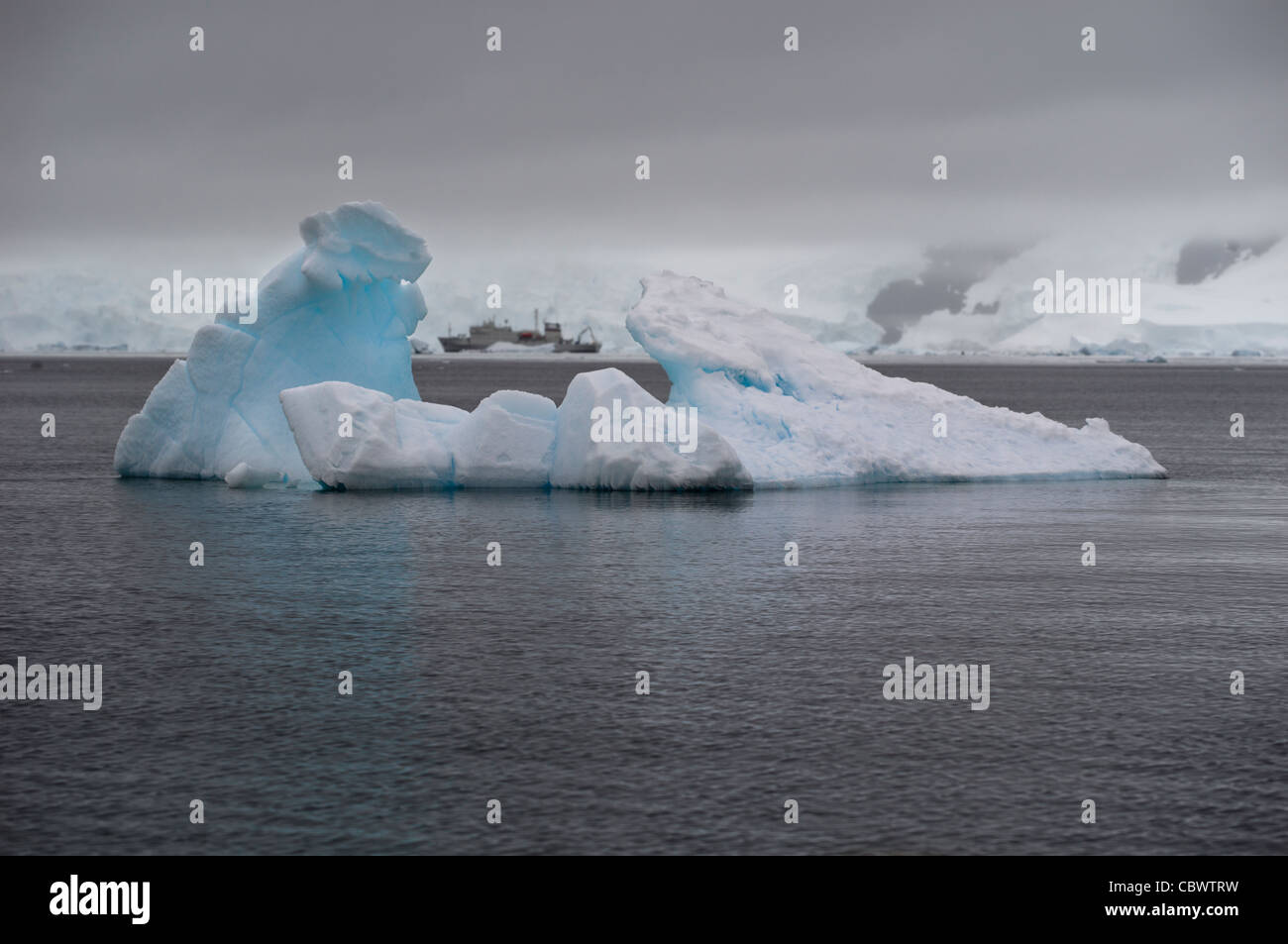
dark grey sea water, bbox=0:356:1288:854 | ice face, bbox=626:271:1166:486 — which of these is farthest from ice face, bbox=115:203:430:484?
ice face, bbox=626:271:1166:486

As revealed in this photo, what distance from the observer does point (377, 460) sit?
3164 cm

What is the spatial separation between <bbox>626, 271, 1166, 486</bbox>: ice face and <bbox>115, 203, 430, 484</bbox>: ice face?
6255 mm

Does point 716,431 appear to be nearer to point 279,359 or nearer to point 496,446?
point 496,446

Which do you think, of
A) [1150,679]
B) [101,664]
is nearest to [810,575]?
[1150,679]

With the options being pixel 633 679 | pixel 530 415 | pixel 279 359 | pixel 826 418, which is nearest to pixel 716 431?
pixel 826 418

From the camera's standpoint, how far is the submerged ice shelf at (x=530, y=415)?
31344 mm

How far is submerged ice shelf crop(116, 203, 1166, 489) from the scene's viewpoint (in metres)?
31.3

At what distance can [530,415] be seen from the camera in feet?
106

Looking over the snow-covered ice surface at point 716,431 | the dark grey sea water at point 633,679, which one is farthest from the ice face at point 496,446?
the dark grey sea water at point 633,679

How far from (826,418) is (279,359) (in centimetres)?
1265

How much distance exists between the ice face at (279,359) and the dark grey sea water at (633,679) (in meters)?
4.31

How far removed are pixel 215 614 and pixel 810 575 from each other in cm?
841

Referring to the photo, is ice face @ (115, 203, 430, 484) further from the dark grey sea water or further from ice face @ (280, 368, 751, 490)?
the dark grey sea water
